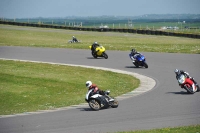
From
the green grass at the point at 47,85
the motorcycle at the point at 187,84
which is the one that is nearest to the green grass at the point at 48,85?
the green grass at the point at 47,85

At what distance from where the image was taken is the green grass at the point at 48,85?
22516 mm

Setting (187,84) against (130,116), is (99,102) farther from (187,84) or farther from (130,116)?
(187,84)

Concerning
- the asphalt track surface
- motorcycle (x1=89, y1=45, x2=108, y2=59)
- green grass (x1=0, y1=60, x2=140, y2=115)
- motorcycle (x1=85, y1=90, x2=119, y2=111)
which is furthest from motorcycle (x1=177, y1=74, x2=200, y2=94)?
motorcycle (x1=89, y1=45, x2=108, y2=59)

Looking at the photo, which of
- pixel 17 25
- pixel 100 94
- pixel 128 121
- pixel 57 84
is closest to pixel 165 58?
pixel 57 84

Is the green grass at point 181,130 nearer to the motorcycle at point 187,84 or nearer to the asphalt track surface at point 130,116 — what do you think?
the asphalt track surface at point 130,116

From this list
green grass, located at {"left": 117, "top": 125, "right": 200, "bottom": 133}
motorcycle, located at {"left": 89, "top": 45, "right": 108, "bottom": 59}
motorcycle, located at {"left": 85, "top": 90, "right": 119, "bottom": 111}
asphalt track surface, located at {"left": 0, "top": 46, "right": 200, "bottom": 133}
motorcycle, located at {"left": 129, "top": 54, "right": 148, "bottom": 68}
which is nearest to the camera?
green grass, located at {"left": 117, "top": 125, "right": 200, "bottom": 133}

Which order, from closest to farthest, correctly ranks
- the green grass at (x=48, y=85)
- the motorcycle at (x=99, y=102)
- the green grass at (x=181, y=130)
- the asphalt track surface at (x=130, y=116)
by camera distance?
the green grass at (x=181, y=130), the asphalt track surface at (x=130, y=116), the motorcycle at (x=99, y=102), the green grass at (x=48, y=85)

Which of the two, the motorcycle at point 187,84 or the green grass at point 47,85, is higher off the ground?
the motorcycle at point 187,84

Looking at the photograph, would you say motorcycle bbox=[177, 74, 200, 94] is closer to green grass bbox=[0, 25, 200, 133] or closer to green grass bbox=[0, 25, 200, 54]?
green grass bbox=[0, 25, 200, 133]

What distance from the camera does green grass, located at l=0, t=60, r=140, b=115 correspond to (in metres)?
22.5

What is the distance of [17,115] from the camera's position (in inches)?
769

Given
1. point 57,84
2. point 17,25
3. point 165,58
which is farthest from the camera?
point 17,25

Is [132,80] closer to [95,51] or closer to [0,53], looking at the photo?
[95,51]

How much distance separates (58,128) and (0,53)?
3083 cm
